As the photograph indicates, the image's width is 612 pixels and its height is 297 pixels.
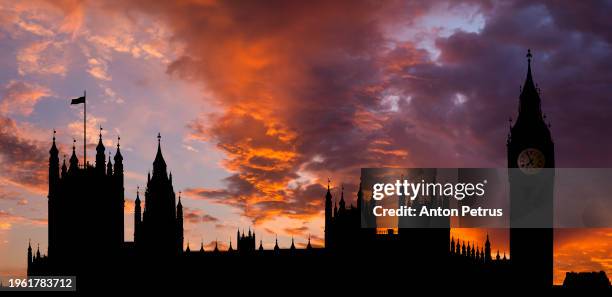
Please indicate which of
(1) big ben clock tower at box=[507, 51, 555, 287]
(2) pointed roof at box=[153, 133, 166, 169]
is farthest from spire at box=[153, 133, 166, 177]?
(1) big ben clock tower at box=[507, 51, 555, 287]

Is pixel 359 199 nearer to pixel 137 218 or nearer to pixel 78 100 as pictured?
pixel 137 218

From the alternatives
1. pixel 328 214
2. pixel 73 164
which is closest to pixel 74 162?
pixel 73 164

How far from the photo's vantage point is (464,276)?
138m

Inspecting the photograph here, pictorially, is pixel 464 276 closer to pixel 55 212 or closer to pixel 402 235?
pixel 402 235

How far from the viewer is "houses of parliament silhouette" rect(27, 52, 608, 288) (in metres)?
128

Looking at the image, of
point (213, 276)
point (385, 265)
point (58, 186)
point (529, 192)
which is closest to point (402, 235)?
point (385, 265)

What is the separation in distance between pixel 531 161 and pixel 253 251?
1748 inches

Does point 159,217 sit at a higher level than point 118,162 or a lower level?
lower

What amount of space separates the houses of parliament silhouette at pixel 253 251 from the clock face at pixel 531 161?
0.54m

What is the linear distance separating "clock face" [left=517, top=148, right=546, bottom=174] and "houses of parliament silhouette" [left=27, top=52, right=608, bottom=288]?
0.54 meters

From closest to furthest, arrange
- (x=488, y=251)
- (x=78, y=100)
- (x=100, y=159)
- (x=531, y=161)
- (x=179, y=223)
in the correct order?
(x=78, y=100) → (x=100, y=159) → (x=179, y=223) → (x=531, y=161) → (x=488, y=251)

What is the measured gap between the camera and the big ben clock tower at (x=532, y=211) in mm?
138000

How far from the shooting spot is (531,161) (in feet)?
463

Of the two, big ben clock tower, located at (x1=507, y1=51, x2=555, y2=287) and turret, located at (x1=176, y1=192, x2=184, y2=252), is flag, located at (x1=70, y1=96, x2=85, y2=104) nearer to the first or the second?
turret, located at (x1=176, y1=192, x2=184, y2=252)
